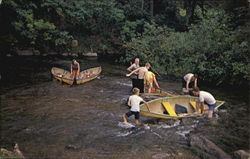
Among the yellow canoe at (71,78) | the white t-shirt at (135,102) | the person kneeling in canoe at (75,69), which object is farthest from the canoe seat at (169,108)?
the person kneeling in canoe at (75,69)

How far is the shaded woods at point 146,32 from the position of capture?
59.9 ft

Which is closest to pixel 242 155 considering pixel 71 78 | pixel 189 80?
pixel 189 80

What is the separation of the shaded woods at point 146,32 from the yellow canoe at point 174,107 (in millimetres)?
5659

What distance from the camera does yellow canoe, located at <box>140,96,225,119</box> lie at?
35.8ft

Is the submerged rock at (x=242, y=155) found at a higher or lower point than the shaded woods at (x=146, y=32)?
lower

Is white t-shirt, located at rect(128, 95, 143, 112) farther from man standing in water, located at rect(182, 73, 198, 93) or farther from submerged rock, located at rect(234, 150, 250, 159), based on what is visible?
man standing in water, located at rect(182, 73, 198, 93)

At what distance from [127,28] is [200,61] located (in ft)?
44.0

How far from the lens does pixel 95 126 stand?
10.4m

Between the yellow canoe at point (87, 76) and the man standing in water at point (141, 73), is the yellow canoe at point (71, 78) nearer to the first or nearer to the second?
the yellow canoe at point (87, 76)

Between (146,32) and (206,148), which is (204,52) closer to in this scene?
(146,32)

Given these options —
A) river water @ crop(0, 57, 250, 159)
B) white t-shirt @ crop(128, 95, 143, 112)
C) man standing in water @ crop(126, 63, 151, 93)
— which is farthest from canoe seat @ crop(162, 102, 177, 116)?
man standing in water @ crop(126, 63, 151, 93)

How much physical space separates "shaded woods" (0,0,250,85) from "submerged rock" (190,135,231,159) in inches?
341

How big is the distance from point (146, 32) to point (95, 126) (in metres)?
15.5

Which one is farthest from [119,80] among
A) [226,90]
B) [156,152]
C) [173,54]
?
[156,152]
